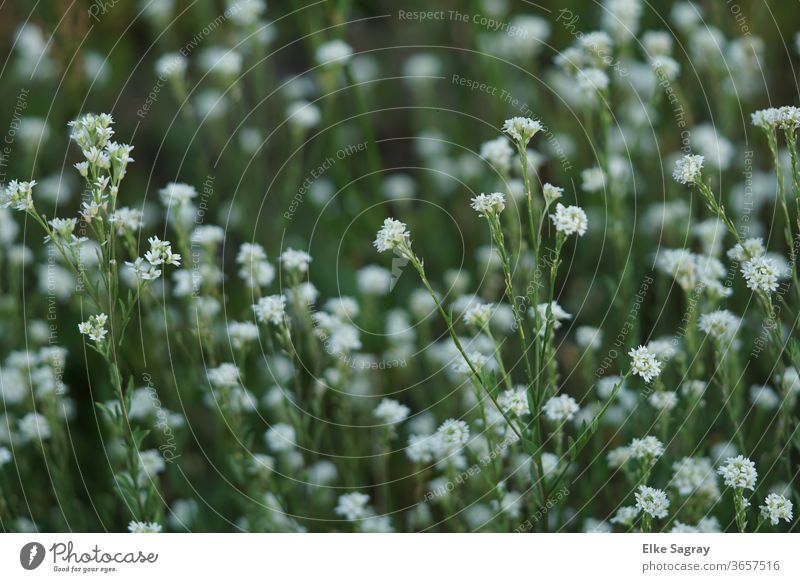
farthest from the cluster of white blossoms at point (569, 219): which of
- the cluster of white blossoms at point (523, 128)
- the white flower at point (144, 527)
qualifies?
the white flower at point (144, 527)

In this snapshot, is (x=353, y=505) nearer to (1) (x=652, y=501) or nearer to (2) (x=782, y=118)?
(1) (x=652, y=501)

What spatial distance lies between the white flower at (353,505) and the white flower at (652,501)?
12.2 inches

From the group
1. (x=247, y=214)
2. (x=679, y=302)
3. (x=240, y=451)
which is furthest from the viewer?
(x=247, y=214)

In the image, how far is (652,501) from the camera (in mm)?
896

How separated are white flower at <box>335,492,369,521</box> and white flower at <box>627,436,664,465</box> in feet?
1.02

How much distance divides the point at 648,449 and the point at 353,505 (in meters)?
0.34

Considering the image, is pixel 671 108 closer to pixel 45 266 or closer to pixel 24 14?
pixel 45 266

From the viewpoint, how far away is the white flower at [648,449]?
898 millimetres

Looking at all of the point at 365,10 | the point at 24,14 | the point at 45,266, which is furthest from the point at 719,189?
the point at 24,14

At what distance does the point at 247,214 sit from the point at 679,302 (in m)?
0.63

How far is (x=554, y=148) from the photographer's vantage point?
135 centimetres

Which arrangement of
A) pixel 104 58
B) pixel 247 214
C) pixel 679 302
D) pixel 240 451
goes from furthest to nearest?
pixel 104 58 < pixel 247 214 < pixel 679 302 < pixel 240 451

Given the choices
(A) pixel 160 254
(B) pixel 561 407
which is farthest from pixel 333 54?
(B) pixel 561 407

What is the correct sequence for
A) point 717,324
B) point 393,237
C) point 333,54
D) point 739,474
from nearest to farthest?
point 393,237
point 739,474
point 717,324
point 333,54
